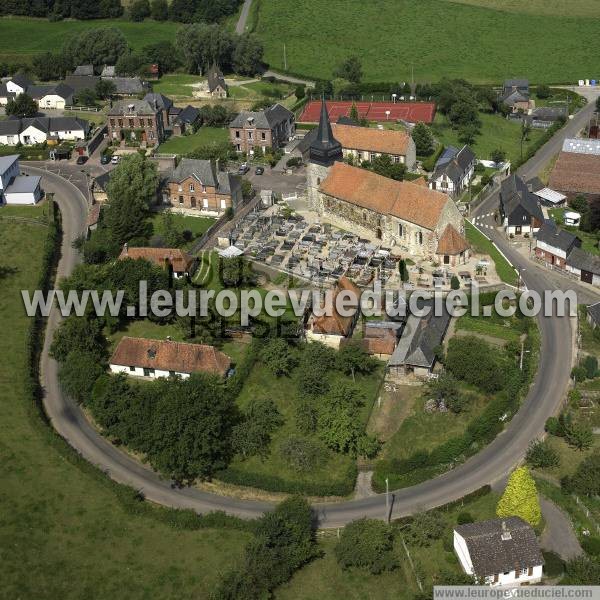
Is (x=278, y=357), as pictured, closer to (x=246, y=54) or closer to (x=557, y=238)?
(x=557, y=238)

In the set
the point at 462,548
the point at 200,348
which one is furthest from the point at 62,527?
the point at 462,548

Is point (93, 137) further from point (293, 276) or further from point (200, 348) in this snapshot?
point (200, 348)

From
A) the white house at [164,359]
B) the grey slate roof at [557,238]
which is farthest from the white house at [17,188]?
the grey slate roof at [557,238]

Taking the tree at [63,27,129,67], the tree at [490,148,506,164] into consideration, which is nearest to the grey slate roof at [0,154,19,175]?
the tree at [63,27,129,67]

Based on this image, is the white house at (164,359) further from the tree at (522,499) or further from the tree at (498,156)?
the tree at (498,156)

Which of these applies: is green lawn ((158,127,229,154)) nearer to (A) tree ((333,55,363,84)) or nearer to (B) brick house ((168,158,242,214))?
(B) brick house ((168,158,242,214))

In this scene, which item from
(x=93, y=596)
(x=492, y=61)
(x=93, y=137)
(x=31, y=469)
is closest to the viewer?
(x=93, y=596)
